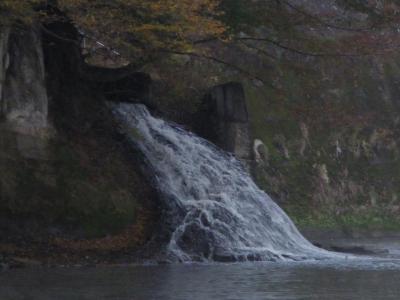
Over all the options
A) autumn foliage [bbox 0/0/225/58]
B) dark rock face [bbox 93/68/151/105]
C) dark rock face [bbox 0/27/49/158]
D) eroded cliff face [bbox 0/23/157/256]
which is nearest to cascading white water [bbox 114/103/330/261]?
dark rock face [bbox 93/68/151/105]

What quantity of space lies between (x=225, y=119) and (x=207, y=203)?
615cm

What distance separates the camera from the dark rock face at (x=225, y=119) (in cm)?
2780

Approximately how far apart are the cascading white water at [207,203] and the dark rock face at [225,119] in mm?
2344

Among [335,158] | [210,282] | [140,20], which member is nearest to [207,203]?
[140,20]

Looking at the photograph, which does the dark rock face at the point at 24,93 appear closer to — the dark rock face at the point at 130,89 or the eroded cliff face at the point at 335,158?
the dark rock face at the point at 130,89

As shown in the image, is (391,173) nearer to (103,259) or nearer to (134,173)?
(134,173)

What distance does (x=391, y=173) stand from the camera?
38094mm

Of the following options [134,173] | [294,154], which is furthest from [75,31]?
[294,154]

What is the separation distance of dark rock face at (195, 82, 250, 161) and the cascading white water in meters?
2.34

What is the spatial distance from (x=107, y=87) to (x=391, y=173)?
16.0 meters

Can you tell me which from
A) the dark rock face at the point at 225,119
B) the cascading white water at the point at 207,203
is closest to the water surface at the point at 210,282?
the cascading white water at the point at 207,203

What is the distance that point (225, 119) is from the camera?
27.9m

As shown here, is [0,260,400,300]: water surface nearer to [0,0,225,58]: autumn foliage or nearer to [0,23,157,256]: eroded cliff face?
[0,23,157,256]: eroded cliff face

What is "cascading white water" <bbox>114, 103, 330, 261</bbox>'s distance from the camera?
20938 mm
